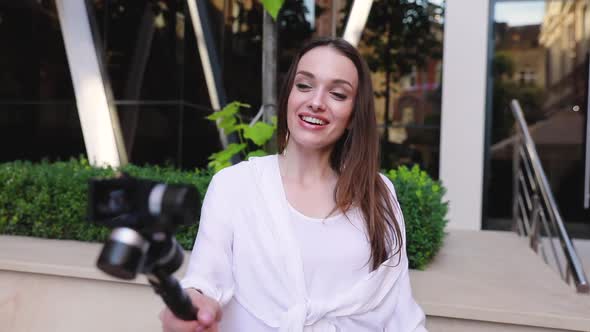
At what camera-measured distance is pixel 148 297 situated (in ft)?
9.92

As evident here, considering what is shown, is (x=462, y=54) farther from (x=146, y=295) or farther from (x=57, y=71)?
(x=57, y=71)

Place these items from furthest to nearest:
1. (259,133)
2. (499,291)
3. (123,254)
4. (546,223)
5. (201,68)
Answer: (201,68)
(546,223)
(259,133)
(499,291)
(123,254)

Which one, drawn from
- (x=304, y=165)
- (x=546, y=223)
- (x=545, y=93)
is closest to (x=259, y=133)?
(x=304, y=165)

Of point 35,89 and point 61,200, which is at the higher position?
point 35,89

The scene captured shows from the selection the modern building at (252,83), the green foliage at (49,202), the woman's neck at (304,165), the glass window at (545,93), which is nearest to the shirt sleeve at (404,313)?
the woman's neck at (304,165)

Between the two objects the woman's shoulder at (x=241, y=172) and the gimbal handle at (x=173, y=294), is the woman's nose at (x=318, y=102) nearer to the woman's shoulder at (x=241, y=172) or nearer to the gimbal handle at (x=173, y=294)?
the woman's shoulder at (x=241, y=172)

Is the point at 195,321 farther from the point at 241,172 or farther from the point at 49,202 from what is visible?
the point at 49,202

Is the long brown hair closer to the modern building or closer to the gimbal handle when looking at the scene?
the gimbal handle

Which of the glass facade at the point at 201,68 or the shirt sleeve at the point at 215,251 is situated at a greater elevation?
the glass facade at the point at 201,68

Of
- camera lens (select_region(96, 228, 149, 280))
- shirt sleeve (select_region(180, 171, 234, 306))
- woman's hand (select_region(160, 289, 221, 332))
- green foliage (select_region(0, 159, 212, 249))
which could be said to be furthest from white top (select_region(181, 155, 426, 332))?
green foliage (select_region(0, 159, 212, 249))

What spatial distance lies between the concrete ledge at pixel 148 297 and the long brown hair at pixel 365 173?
3.44ft

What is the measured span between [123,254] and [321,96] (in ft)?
3.26

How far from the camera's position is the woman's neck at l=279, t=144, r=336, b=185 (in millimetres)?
1837

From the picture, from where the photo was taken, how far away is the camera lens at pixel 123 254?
0.82m
